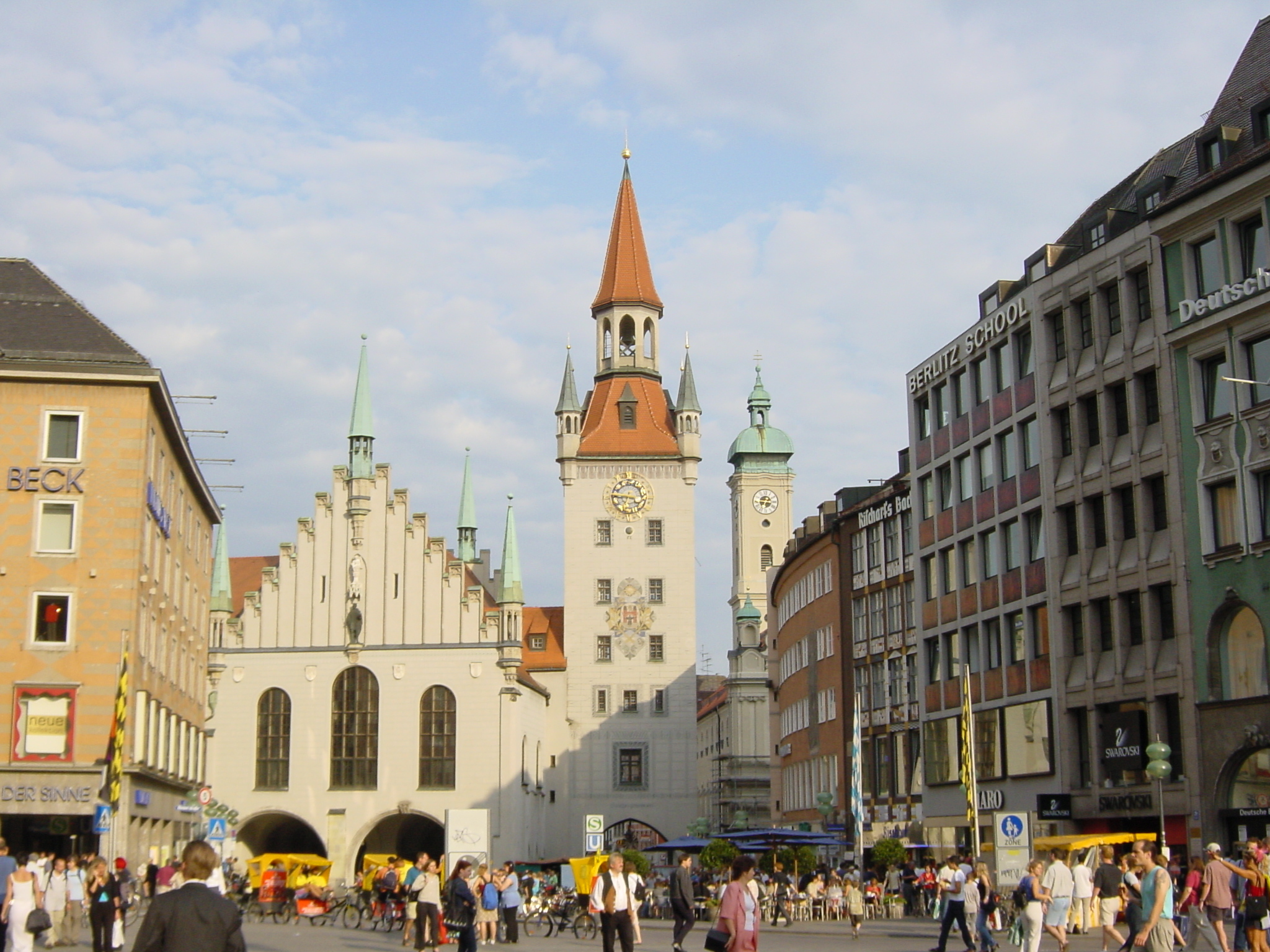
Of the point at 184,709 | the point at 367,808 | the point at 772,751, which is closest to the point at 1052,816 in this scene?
the point at 184,709

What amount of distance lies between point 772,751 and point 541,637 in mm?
17848

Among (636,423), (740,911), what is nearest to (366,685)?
(636,423)

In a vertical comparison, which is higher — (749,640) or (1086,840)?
(749,640)

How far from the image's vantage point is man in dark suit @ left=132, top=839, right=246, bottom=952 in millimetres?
9023

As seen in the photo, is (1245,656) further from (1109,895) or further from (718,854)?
(718,854)

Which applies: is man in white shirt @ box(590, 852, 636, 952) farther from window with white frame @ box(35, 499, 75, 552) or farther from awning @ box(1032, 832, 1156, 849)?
window with white frame @ box(35, 499, 75, 552)

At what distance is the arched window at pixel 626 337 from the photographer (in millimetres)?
91438

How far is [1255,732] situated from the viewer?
3098 centimetres

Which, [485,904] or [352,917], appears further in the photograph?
[352,917]

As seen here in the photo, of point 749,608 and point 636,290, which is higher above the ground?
point 636,290

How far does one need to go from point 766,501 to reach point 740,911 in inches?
4553

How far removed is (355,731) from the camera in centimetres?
7650

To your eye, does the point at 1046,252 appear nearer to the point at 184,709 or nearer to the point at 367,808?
the point at 184,709

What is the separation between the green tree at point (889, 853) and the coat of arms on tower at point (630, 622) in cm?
4017
